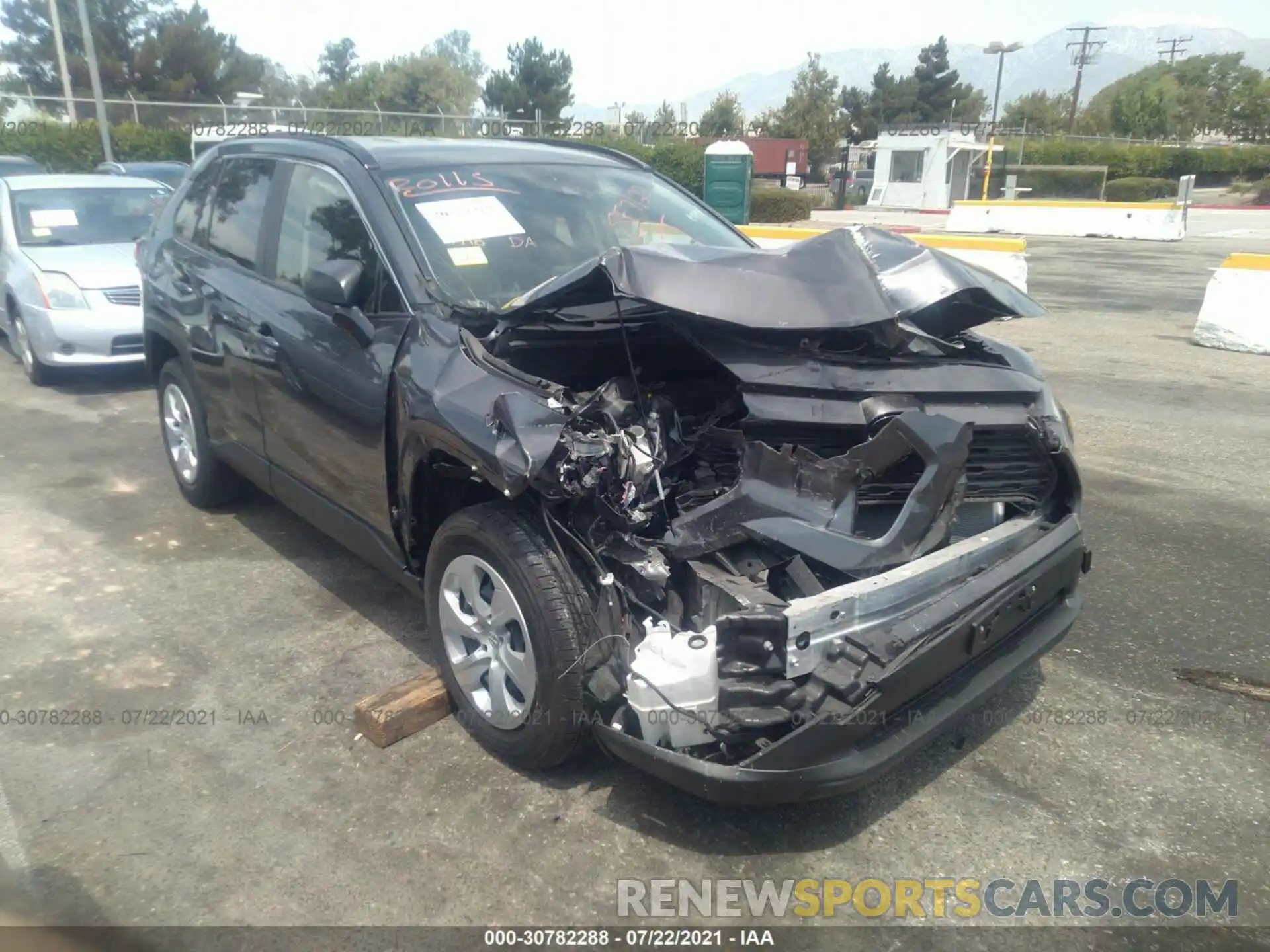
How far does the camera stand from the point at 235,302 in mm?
4391

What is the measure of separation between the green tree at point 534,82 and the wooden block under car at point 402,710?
192ft

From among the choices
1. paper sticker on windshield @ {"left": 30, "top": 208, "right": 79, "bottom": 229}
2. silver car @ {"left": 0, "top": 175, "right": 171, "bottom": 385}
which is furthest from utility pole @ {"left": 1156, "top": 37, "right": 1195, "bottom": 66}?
paper sticker on windshield @ {"left": 30, "top": 208, "right": 79, "bottom": 229}

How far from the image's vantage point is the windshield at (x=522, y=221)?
358cm

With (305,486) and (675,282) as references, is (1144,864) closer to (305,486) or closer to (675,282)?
(675,282)

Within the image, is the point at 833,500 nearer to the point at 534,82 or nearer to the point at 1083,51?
the point at 534,82

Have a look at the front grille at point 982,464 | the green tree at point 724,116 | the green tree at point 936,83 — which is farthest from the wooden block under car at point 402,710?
the green tree at point 936,83

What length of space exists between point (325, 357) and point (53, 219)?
6745mm

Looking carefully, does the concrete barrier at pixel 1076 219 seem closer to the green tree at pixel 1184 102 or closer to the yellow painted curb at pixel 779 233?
the yellow painted curb at pixel 779 233

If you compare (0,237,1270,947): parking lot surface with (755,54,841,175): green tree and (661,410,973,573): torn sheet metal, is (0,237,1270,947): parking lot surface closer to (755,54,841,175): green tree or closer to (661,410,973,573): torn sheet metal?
(661,410,973,573): torn sheet metal

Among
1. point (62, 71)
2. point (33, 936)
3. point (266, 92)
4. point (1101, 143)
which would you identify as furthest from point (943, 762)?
point (266, 92)

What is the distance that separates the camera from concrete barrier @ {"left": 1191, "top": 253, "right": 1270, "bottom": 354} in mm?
9602

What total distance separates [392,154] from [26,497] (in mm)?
3502

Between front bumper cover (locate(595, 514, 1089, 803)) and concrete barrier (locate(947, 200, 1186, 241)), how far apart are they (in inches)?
949

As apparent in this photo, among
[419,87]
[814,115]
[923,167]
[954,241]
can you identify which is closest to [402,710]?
[954,241]
